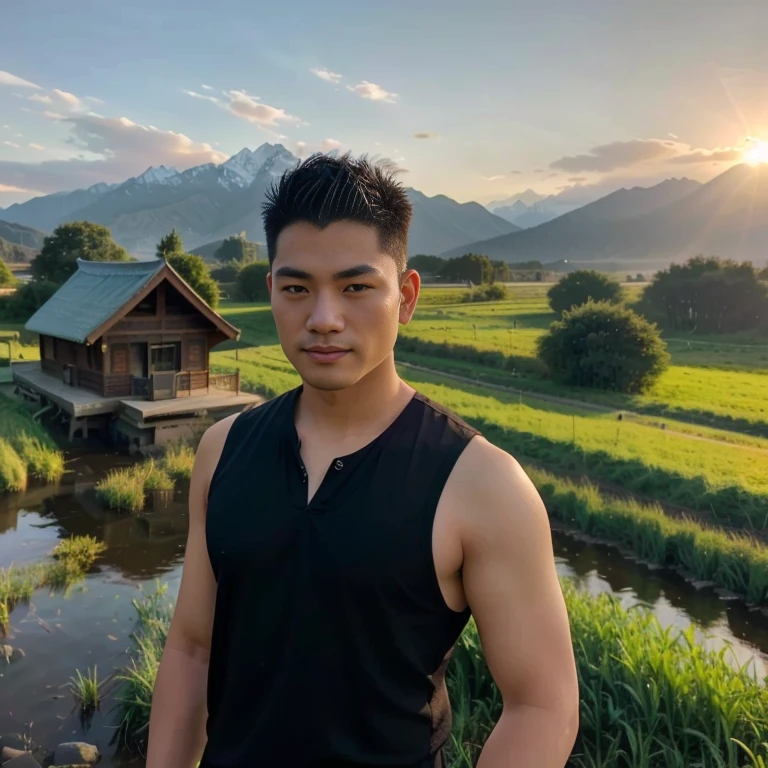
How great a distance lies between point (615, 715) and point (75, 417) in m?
13.0

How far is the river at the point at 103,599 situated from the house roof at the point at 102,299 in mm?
3438

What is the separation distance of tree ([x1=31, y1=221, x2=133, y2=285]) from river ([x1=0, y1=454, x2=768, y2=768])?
24.0 meters

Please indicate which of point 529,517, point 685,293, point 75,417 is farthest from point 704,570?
point 685,293

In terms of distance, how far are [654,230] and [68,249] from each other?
477 ft

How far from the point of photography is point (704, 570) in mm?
9180

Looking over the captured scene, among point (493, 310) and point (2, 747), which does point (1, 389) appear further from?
point (493, 310)

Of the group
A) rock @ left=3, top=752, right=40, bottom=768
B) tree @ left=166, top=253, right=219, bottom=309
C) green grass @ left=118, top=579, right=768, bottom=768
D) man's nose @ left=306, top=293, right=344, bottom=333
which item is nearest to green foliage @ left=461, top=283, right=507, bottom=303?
tree @ left=166, top=253, right=219, bottom=309

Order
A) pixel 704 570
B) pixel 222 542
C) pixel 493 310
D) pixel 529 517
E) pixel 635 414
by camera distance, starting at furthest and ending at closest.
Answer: pixel 493 310, pixel 635 414, pixel 704 570, pixel 222 542, pixel 529 517

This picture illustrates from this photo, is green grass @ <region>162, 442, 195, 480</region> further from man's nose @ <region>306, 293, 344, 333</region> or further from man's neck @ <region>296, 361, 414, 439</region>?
man's nose @ <region>306, 293, 344, 333</region>

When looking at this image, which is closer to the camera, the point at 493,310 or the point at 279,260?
the point at 279,260

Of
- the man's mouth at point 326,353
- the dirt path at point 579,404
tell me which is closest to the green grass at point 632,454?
the dirt path at point 579,404

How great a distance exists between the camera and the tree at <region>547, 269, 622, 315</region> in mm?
34812

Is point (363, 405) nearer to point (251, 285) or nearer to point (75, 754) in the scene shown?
point (75, 754)

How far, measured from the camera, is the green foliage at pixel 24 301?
1231 inches
